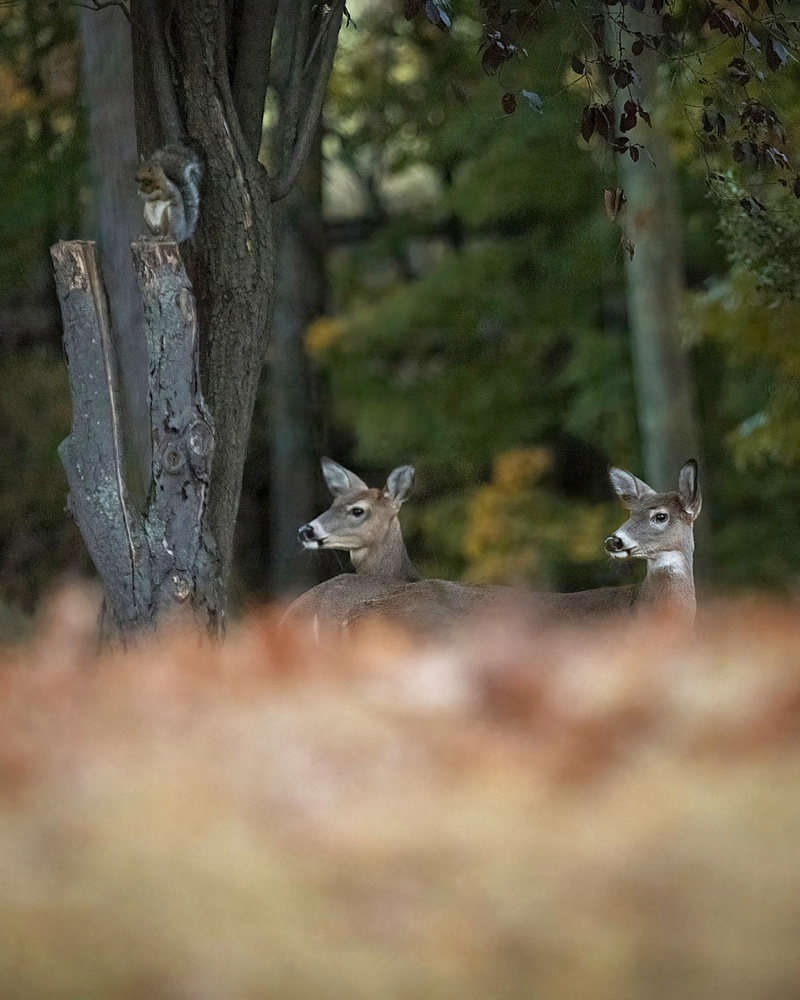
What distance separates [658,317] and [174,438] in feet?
26.4

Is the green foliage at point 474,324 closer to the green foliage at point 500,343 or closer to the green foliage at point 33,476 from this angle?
the green foliage at point 500,343

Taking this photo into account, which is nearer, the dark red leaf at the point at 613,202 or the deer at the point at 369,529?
the dark red leaf at the point at 613,202

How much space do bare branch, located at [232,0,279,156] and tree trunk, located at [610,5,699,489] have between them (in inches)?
266

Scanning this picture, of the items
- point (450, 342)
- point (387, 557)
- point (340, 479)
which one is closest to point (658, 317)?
point (450, 342)

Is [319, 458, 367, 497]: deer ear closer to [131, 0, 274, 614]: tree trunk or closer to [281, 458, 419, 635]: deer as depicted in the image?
[281, 458, 419, 635]: deer

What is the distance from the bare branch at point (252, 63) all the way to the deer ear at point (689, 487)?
8.65 feet

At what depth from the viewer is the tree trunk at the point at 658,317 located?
39.0ft

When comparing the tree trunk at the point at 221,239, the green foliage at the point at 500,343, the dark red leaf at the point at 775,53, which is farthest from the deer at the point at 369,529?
the green foliage at the point at 500,343

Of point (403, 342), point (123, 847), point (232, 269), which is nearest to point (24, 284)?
point (403, 342)

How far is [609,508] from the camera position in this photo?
1398 centimetres

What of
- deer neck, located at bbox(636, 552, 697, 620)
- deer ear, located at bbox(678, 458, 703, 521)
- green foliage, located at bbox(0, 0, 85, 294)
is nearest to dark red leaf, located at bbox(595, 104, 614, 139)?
deer ear, located at bbox(678, 458, 703, 521)

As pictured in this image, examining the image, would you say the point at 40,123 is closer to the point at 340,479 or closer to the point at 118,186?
the point at 340,479

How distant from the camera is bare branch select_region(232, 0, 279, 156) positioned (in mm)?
5262

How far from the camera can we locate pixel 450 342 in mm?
15219
